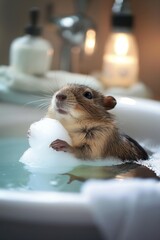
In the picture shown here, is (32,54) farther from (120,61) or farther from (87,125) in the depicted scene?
(87,125)

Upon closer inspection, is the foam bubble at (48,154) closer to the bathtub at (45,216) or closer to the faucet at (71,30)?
the bathtub at (45,216)

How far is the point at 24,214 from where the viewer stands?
61 cm

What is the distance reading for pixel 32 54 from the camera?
59.3 inches

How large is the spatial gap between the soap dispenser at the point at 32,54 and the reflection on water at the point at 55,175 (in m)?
0.49

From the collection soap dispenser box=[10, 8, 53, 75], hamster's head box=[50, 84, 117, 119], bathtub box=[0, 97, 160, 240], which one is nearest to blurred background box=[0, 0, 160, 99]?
soap dispenser box=[10, 8, 53, 75]

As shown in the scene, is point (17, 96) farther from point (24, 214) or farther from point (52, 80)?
point (24, 214)

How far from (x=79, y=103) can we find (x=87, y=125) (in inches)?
1.7

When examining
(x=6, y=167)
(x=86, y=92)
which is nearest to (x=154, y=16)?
(x=86, y=92)

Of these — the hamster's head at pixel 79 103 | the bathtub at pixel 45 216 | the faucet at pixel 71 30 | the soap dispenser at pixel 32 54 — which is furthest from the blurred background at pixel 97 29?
the bathtub at pixel 45 216

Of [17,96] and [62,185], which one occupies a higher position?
[17,96]

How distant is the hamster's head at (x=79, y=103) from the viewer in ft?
3.22

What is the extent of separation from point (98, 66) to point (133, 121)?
0.62 meters

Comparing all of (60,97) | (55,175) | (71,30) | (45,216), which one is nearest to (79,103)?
(60,97)

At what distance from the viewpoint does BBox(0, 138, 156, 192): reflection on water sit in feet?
2.80
